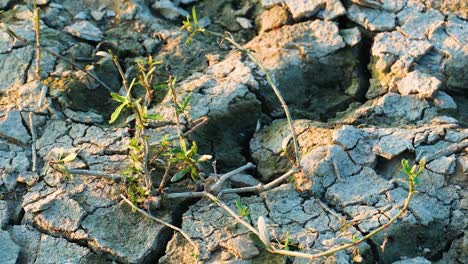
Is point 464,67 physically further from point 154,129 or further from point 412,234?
point 154,129

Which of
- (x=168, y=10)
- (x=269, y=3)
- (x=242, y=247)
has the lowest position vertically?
(x=242, y=247)

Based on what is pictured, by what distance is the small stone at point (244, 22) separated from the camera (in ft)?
12.6

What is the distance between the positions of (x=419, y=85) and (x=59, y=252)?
182cm

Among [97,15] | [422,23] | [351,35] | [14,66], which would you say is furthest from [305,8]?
[14,66]

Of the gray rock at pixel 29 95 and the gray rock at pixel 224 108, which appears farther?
the gray rock at pixel 29 95

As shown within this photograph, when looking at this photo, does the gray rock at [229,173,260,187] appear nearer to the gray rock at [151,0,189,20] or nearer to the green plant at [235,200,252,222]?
the green plant at [235,200,252,222]

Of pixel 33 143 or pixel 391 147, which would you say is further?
pixel 33 143

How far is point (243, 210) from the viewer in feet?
8.80

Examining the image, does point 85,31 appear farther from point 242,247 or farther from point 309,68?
point 242,247

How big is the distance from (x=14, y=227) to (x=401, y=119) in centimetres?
179

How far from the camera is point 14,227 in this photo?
2.88m

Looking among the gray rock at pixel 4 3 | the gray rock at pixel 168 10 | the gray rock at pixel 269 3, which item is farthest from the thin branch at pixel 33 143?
the gray rock at pixel 269 3

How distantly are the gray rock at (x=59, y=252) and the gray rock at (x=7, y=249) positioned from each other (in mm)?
91

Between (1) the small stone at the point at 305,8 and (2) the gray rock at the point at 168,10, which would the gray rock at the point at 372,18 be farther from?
(2) the gray rock at the point at 168,10
